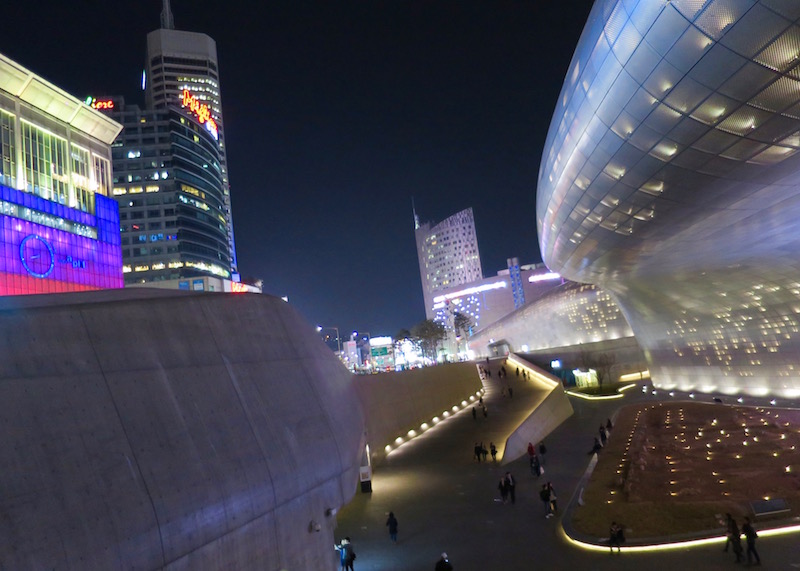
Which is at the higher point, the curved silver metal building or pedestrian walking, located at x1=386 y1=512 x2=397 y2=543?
the curved silver metal building

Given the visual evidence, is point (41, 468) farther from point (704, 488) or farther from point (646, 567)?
point (704, 488)

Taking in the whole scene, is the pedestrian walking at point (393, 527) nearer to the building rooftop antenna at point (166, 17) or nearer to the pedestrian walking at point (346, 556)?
the pedestrian walking at point (346, 556)

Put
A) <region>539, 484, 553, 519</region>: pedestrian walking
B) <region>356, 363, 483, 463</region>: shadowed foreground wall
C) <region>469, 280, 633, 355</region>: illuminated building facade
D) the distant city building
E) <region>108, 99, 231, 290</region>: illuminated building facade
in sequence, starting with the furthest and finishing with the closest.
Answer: the distant city building → <region>108, 99, 231, 290</region>: illuminated building facade → <region>469, 280, 633, 355</region>: illuminated building facade → <region>356, 363, 483, 463</region>: shadowed foreground wall → <region>539, 484, 553, 519</region>: pedestrian walking

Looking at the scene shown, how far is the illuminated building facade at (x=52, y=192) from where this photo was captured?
43.8 metres

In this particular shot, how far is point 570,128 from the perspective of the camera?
17984 mm

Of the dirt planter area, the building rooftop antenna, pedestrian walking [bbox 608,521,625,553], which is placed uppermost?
the building rooftop antenna

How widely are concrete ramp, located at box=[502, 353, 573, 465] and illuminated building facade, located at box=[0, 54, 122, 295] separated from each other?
37.8m

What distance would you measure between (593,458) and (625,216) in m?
10.3

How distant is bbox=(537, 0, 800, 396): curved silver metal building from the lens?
36.7ft

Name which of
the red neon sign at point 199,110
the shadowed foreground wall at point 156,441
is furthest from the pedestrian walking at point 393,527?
the red neon sign at point 199,110

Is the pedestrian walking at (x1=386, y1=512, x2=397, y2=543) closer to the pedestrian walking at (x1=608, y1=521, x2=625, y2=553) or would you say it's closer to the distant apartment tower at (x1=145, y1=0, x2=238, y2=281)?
the pedestrian walking at (x1=608, y1=521, x2=625, y2=553)

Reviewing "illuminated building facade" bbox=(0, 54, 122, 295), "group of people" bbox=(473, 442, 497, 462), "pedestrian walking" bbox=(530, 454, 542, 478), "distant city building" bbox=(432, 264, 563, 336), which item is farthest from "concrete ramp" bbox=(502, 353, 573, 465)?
"distant city building" bbox=(432, 264, 563, 336)

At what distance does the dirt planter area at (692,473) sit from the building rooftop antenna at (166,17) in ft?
575

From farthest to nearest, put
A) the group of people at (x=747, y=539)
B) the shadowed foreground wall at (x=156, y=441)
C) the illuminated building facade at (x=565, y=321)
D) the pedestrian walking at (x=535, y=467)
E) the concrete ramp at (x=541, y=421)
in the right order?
1. the illuminated building facade at (x=565, y=321)
2. the concrete ramp at (x=541, y=421)
3. the pedestrian walking at (x=535, y=467)
4. the group of people at (x=747, y=539)
5. the shadowed foreground wall at (x=156, y=441)
